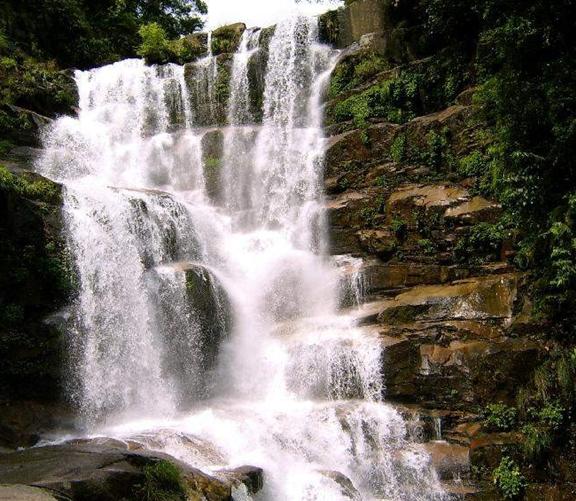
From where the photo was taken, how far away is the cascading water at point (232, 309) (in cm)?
936

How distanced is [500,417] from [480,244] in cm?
421

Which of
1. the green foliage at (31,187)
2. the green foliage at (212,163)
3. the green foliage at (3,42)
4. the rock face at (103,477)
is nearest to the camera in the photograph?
the rock face at (103,477)

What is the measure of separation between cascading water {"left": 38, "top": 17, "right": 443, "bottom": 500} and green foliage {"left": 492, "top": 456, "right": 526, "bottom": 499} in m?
1.12

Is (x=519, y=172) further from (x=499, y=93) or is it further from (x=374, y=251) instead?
(x=374, y=251)

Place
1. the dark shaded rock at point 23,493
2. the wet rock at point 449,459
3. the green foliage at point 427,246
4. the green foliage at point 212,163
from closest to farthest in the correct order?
the dark shaded rock at point 23,493 → the wet rock at point 449,459 → the green foliage at point 427,246 → the green foliage at point 212,163

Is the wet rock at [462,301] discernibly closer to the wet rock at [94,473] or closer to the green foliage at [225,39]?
the wet rock at [94,473]

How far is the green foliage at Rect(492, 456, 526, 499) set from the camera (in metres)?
8.66

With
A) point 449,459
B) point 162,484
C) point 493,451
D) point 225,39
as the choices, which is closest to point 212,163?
point 225,39

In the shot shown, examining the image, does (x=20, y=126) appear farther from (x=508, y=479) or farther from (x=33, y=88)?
(x=508, y=479)

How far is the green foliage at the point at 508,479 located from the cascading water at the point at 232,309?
3.66 feet

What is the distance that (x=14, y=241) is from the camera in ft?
37.0

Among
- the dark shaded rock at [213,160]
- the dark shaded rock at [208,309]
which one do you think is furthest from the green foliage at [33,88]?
the dark shaded rock at [208,309]

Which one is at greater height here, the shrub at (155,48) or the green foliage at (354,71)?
the shrub at (155,48)

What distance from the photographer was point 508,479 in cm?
873
